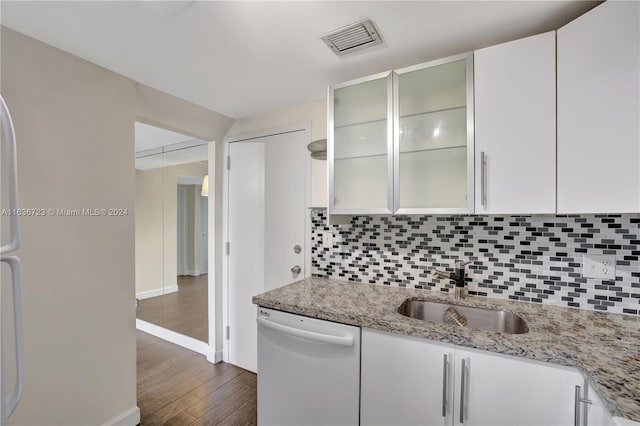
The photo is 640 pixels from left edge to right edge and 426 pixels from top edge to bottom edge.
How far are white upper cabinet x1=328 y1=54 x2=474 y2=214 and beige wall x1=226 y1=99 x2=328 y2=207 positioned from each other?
0.40 m

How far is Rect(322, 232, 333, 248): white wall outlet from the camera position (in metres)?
2.20

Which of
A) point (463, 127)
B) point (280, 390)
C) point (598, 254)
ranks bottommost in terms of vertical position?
point (280, 390)

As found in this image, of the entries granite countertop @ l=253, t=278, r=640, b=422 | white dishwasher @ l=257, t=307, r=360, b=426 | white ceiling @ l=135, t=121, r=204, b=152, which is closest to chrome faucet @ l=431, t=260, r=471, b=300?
granite countertop @ l=253, t=278, r=640, b=422

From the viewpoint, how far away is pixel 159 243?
331cm

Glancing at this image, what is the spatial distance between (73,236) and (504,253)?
2.43 meters

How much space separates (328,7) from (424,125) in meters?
0.76

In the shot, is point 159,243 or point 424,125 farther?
point 159,243

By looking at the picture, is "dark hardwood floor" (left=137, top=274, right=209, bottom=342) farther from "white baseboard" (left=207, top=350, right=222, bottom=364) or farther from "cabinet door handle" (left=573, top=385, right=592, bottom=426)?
"cabinet door handle" (left=573, top=385, right=592, bottom=426)

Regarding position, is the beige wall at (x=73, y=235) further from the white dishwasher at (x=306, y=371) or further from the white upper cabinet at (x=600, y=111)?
the white upper cabinet at (x=600, y=111)

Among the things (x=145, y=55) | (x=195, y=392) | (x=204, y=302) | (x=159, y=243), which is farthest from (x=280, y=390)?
(x=159, y=243)

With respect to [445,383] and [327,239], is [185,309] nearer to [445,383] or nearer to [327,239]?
[327,239]

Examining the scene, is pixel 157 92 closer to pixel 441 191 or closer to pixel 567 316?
pixel 441 191

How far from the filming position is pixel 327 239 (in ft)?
7.25

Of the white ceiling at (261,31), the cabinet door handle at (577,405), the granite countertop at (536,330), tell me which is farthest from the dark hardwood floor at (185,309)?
the cabinet door handle at (577,405)
